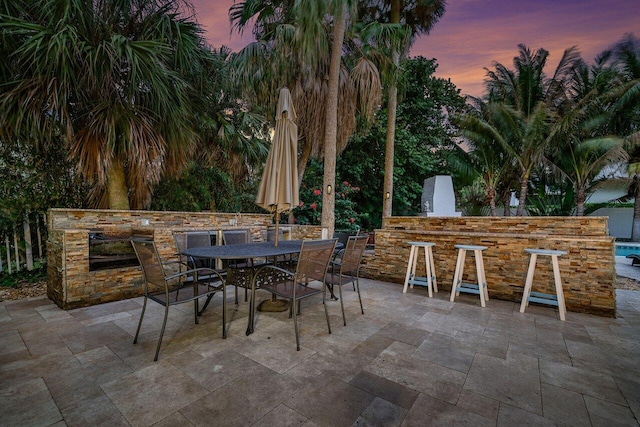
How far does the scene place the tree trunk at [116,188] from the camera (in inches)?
190

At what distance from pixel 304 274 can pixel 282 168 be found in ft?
4.64

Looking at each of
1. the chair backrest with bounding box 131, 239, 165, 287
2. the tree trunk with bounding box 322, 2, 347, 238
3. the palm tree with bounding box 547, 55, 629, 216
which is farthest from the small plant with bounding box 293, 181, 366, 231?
the palm tree with bounding box 547, 55, 629, 216

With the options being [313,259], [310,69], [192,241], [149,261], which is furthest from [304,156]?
[149,261]

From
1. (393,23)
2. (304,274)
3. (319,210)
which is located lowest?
(304,274)

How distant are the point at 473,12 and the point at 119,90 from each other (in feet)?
28.1

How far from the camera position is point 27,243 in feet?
15.4

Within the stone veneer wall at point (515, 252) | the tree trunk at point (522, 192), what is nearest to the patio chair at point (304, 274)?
the stone veneer wall at point (515, 252)

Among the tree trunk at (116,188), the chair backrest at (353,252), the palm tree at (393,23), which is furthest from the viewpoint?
the palm tree at (393,23)

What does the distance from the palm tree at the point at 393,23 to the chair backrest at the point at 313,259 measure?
542 cm

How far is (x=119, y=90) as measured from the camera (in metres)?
4.39

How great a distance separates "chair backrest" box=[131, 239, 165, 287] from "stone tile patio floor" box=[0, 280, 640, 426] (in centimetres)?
62

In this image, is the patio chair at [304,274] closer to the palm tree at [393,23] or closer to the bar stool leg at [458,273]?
the bar stool leg at [458,273]

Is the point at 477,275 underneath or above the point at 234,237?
underneath

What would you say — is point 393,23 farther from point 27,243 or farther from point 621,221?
point 621,221
